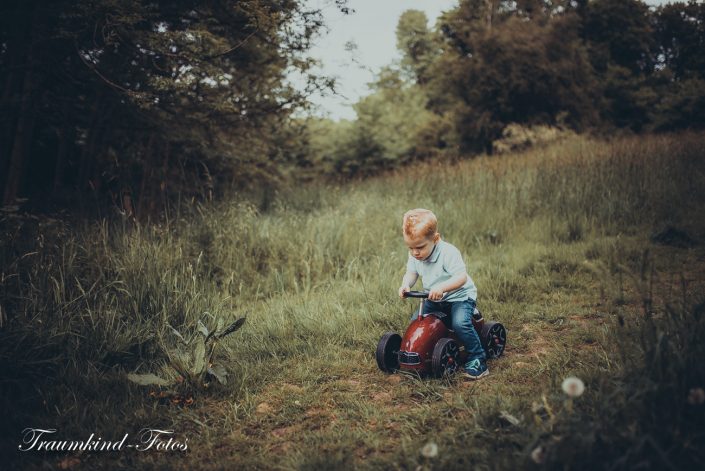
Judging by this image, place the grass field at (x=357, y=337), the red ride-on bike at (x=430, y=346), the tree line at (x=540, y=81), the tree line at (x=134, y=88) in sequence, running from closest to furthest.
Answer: the grass field at (x=357, y=337) → the red ride-on bike at (x=430, y=346) → the tree line at (x=134, y=88) → the tree line at (x=540, y=81)

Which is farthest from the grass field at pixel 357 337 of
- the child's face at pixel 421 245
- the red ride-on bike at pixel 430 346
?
the child's face at pixel 421 245

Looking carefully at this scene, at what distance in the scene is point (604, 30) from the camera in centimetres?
2197

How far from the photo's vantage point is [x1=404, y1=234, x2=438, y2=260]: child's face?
3289 millimetres

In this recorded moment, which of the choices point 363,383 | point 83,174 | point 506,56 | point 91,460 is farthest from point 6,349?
point 506,56

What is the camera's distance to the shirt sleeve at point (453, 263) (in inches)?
129

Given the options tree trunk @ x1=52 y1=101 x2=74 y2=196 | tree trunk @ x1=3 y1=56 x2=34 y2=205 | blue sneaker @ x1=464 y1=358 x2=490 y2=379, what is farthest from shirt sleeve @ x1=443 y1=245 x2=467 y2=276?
tree trunk @ x1=52 y1=101 x2=74 y2=196

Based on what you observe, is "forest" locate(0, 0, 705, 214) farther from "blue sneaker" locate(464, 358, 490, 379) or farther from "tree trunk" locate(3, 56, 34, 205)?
"blue sneaker" locate(464, 358, 490, 379)

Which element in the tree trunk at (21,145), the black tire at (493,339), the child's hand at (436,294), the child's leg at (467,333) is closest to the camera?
the child's hand at (436,294)

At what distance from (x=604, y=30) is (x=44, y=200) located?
943 inches

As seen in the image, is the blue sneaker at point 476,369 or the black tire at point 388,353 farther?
the black tire at point 388,353

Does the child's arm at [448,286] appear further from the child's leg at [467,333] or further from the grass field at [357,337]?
the grass field at [357,337]

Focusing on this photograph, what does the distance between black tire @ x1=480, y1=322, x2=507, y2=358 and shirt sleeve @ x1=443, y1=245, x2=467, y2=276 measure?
1.74 ft

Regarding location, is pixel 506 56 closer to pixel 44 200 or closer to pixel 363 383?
pixel 44 200

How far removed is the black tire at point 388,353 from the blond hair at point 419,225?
0.75 metres
